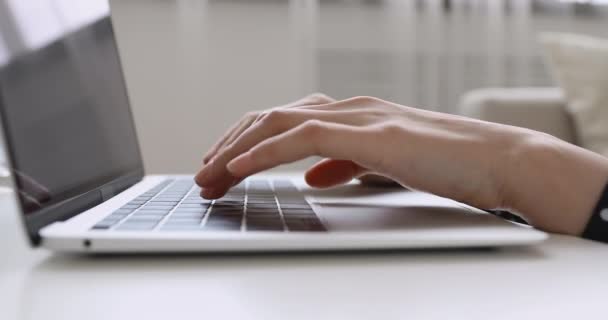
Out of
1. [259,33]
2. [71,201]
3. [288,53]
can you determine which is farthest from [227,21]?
[71,201]

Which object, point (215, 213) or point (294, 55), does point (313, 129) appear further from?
point (294, 55)

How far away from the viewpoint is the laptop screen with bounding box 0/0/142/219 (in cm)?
43

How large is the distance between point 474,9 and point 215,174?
162 centimetres

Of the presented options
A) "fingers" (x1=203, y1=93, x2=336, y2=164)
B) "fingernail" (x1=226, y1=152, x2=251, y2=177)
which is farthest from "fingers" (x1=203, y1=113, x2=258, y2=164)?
"fingernail" (x1=226, y1=152, x2=251, y2=177)

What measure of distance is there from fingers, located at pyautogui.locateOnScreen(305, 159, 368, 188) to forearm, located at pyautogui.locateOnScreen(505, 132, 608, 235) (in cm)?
18

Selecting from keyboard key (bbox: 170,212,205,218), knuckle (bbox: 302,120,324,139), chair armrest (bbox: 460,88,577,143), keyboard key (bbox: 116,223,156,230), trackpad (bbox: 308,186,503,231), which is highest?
knuckle (bbox: 302,120,324,139)

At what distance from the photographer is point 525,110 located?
1442 millimetres

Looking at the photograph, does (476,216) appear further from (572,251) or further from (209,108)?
(209,108)

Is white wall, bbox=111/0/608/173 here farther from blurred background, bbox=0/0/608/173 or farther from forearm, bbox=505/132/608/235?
forearm, bbox=505/132/608/235

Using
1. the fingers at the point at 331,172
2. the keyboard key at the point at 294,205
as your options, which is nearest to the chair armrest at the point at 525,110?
the fingers at the point at 331,172

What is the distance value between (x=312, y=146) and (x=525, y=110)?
1.12 m

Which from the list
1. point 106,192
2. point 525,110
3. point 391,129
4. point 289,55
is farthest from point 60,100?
point 289,55

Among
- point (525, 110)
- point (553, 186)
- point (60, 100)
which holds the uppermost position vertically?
point (60, 100)

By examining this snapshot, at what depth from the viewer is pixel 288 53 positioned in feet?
6.10
